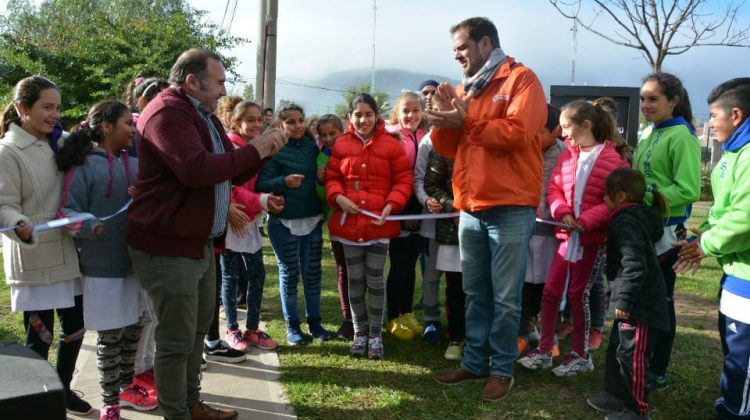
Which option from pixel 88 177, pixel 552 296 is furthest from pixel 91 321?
pixel 552 296

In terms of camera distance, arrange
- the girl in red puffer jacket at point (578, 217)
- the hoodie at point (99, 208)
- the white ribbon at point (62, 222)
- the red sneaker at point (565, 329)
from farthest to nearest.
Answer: the red sneaker at point (565, 329) < the girl in red puffer jacket at point (578, 217) < the hoodie at point (99, 208) < the white ribbon at point (62, 222)

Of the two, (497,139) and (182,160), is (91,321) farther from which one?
(497,139)

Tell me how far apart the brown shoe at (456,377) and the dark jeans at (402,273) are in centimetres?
114

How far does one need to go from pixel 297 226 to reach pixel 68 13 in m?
35.6

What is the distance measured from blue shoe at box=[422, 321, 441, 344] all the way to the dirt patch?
8.44ft

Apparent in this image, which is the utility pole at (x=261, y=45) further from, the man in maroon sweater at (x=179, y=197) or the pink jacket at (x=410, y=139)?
the man in maroon sweater at (x=179, y=197)

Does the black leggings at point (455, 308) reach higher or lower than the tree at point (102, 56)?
lower


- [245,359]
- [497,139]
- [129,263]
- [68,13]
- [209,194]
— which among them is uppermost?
[68,13]

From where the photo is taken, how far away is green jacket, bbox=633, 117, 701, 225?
3.88 meters

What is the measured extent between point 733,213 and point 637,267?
1.86 feet

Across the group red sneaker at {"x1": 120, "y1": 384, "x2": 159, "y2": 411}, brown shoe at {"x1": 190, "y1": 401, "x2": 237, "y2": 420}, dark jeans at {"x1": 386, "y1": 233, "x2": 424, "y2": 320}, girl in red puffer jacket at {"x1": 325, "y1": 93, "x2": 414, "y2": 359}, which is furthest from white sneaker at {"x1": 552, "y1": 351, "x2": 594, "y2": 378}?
red sneaker at {"x1": 120, "y1": 384, "x2": 159, "y2": 411}

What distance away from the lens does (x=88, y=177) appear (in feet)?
11.1

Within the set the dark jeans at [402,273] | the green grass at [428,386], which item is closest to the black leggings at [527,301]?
the green grass at [428,386]

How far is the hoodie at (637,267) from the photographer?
3416mm
